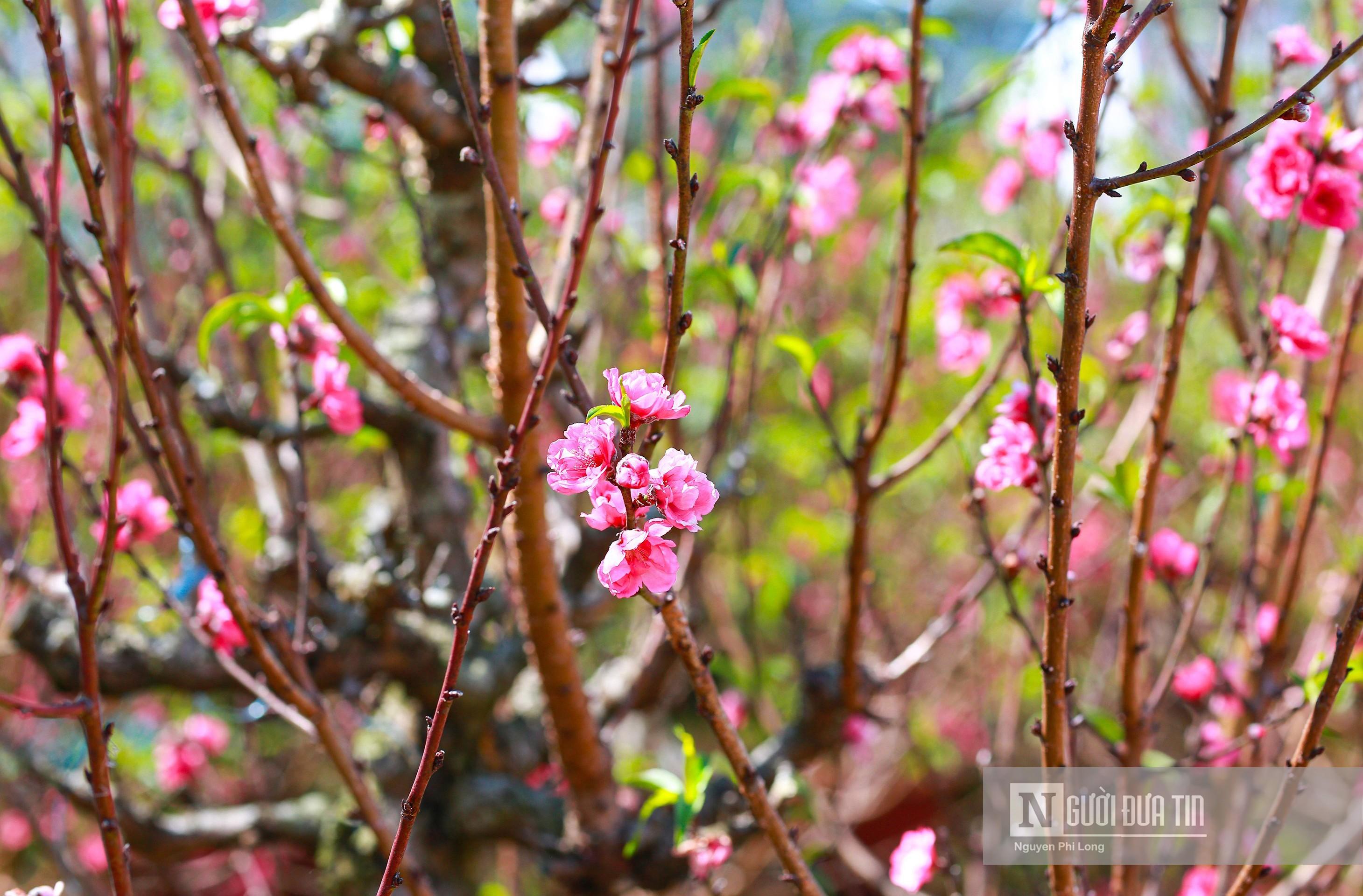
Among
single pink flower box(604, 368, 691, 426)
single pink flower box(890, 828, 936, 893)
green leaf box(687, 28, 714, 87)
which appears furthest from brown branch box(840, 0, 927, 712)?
single pink flower box(604, 368, 691, 426)

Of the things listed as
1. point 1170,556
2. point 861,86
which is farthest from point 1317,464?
point 861,86

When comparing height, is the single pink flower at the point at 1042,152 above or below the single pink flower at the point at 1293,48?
above

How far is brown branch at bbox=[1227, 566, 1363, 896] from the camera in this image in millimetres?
968

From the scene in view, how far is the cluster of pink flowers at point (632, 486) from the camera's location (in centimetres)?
79

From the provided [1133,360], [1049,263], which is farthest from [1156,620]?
[1049,263]

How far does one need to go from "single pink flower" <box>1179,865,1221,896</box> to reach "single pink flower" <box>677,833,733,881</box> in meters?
0.97

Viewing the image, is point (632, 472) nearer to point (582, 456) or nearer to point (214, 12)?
point (582, 456)

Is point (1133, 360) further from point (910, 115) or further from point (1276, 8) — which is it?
point (1276, 8)

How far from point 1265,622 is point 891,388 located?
101 centimetres

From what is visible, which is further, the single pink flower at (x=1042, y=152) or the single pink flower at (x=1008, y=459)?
Answer: the single pink flower at (x=1042, y=152)

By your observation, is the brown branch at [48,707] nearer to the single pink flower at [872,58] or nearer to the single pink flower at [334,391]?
the single pink flower at [334,391]

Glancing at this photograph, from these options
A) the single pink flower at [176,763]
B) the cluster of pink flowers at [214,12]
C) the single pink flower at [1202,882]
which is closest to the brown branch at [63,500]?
the cluster of pink flowers at [214,12]

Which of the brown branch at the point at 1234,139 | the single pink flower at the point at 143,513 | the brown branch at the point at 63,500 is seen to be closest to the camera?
the brown branch at the point at 1234,139

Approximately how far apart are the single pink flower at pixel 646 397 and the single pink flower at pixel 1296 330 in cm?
110
